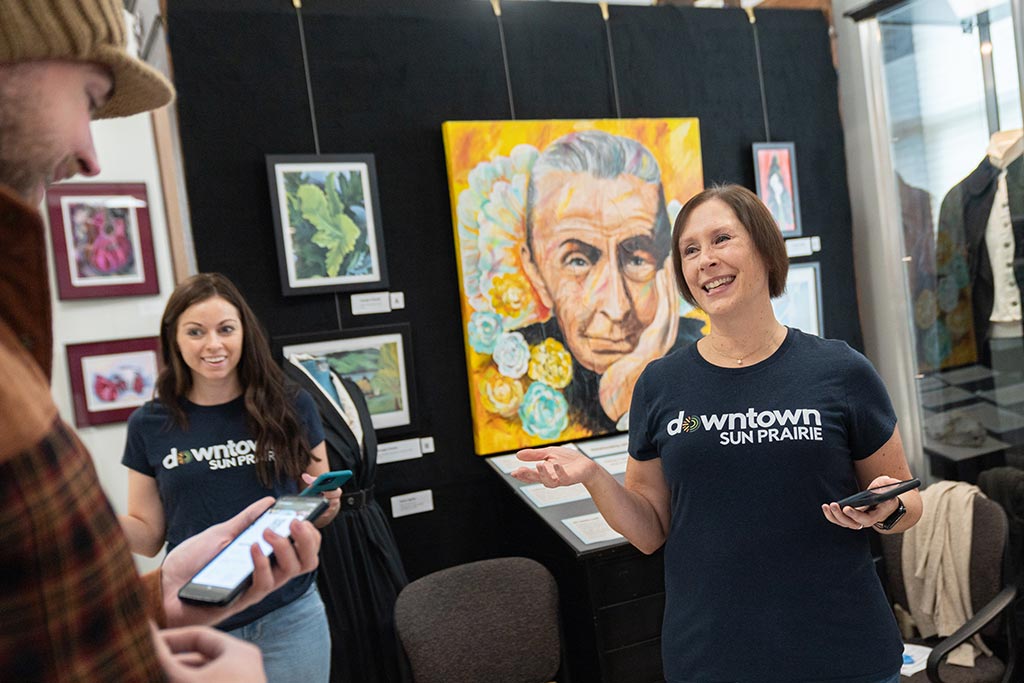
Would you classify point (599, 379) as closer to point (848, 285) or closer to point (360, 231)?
point (360, 231)

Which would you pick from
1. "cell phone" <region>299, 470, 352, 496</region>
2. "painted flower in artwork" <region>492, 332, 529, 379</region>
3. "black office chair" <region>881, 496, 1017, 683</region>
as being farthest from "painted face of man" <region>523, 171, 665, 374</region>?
"cell phone" <region>299, 470, 352, 496</region>

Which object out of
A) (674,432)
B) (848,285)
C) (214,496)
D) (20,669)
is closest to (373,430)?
(214,496)

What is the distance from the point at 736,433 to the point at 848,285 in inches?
119

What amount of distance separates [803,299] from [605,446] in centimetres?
149

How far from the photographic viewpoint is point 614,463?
335 centimetres

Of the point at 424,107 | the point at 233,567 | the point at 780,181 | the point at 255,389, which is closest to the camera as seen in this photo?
the point at 233,567

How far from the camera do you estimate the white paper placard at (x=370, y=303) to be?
3.31 m

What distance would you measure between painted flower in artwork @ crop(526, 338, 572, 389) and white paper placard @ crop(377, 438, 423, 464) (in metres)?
0.62

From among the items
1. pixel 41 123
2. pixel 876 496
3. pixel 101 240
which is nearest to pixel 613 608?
pixel 876 496

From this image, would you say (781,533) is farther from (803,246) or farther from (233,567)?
(803,246)

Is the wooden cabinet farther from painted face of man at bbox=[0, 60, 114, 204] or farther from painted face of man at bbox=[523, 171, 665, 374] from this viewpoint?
painted face of man at bbox=[0, 60, 114, 204]

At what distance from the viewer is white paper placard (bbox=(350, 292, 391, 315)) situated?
3.31 meters

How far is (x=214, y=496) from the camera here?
2211mm

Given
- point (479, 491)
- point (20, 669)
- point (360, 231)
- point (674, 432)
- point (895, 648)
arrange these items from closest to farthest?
1. point (20, 669)
2. point (895, 648)
3. point (674, 432)
4. point (360, 231)
5. point (479, 491)
